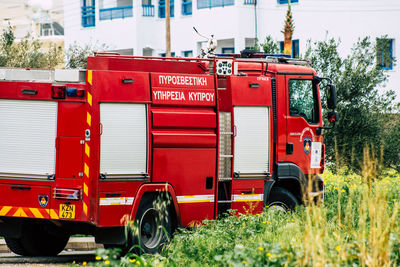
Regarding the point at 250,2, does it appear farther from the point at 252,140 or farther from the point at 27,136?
the point at 27,136

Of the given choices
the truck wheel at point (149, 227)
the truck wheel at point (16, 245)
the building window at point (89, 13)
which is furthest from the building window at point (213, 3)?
the truck wheel at point (149, 227)

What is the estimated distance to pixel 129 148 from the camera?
11.8m

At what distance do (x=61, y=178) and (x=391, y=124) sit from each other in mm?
15146

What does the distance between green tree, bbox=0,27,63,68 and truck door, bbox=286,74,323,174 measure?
14979 millimetres

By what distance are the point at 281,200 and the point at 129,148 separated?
3.85 m

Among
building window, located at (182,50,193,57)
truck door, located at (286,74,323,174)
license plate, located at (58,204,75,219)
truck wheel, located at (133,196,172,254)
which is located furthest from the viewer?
building window, located at (182,50,193,57)

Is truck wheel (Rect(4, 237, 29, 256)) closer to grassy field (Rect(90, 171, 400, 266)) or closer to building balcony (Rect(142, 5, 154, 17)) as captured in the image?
grassy field (Rect(90, 171, 400, 266))

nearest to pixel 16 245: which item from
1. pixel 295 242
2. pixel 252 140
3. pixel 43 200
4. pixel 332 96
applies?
pixel 43 200

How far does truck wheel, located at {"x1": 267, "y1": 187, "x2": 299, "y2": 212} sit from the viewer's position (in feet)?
47.7

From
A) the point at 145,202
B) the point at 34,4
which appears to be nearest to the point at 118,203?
the point at 145,202

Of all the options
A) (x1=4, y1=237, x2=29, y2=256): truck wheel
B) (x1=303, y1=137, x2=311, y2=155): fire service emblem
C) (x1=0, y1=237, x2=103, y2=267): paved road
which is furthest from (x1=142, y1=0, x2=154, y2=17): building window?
(x1=4, y1=237, x2=29, y2=256): truck wheel

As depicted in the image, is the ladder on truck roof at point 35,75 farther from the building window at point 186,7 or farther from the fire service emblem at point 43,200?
the building window at point 186,7

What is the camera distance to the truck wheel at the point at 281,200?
1455 centimetres

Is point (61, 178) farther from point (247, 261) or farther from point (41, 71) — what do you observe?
point (247, 261)
